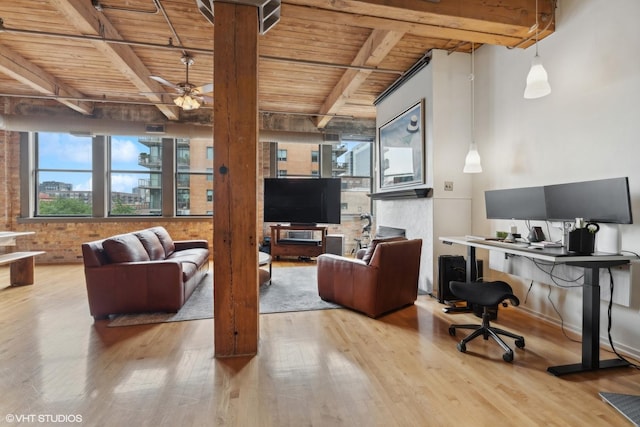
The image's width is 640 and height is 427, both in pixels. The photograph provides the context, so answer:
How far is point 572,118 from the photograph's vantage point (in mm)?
2785

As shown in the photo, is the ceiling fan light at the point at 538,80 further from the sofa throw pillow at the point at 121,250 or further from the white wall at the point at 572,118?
the sofa throw pillow at the point at 121,250

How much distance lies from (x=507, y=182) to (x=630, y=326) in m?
1.74

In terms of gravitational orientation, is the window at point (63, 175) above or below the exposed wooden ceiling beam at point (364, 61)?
below

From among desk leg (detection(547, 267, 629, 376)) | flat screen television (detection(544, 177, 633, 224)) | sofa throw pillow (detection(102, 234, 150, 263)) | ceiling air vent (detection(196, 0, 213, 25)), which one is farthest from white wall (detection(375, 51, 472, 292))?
sofa throw pillow (detection(102, 234, 150, 263))

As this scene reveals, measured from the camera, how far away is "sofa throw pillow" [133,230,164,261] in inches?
155

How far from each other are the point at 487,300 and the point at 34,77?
21.3 feet

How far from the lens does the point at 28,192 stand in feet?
19.3

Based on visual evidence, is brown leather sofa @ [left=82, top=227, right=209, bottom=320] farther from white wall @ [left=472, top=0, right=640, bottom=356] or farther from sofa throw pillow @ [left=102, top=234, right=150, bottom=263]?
white wall @ [left=472, top=0, right=640, bottom=356]

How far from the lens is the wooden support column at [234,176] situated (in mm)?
2311

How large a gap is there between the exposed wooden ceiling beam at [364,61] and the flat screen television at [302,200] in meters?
1.49

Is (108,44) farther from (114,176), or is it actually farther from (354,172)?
(354,172)

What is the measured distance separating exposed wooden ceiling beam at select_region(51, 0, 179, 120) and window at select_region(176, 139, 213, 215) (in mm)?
1575

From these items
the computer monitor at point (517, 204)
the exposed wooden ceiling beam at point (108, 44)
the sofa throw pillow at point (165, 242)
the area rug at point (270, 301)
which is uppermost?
the exposed wooden ceiling beam at point (108, 44)

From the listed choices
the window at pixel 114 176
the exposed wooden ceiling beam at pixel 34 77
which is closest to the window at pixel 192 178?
the window at pixel 114 176
